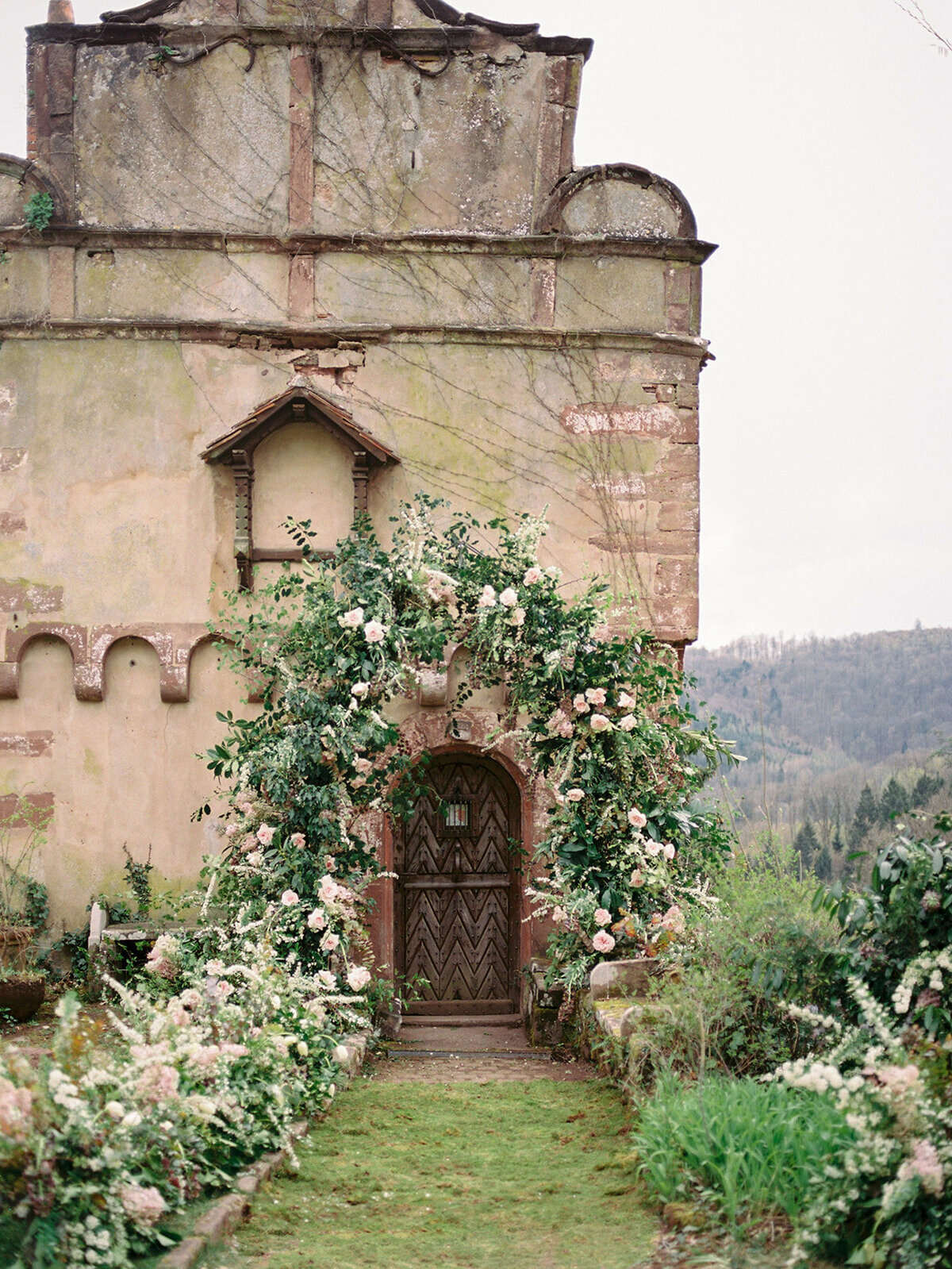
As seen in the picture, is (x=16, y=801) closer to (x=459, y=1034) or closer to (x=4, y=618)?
(x=4, y=618)

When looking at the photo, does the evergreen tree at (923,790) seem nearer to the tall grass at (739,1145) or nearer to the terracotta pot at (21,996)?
the terracotta pot at (21,996)

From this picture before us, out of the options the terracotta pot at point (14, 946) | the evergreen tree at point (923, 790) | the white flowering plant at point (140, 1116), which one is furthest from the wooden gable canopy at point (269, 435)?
the evergreen tree at point (923, 790)

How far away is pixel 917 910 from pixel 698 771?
4290 millimetres

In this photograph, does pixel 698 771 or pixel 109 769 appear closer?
pixel 698 771

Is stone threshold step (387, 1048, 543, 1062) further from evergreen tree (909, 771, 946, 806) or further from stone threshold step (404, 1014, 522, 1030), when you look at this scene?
evergreen tree (909, 771, 946, 806)

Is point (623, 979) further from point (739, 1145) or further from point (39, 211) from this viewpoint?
point (39, 211)

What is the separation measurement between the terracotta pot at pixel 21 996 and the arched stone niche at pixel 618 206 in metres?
6.84

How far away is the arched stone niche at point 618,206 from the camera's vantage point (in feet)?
33.6

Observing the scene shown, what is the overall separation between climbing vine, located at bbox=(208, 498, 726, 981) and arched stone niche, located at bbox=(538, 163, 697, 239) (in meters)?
2.85

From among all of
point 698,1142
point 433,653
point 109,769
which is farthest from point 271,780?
point 698,1142

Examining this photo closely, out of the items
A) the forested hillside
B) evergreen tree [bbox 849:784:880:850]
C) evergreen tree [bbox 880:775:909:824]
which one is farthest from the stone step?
the forested hillside

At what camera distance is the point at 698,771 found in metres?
8.95

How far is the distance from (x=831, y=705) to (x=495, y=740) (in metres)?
31.5

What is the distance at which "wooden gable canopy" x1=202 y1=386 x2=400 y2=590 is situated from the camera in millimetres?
9781
